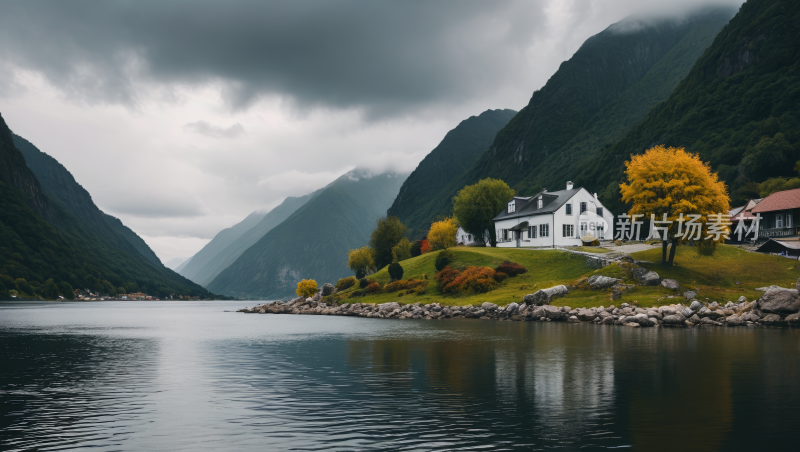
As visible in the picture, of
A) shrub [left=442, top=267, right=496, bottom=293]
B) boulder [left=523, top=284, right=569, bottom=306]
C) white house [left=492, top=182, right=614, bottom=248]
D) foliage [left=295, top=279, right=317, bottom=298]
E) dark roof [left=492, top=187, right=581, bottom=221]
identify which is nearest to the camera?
boulder [left=523, top=284, right=569, bottom=306]

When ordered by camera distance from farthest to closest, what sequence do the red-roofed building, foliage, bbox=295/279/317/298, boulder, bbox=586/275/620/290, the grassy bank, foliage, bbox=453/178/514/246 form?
foliage, bbox=295/279/317/298
foliage, bbox=453/178/514/246
the red-roofed building
boulder, bbox=586/275/620/290
the grassy bank

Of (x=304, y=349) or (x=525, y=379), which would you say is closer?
(x=525, y=379)

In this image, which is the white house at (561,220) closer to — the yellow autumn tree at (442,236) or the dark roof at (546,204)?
the dark roof at (546,204)

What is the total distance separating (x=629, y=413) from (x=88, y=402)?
62.2ft

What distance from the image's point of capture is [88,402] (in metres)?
18.1

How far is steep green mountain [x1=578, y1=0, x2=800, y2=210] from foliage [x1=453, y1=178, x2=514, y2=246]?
185 ft

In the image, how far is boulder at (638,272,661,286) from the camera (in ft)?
206

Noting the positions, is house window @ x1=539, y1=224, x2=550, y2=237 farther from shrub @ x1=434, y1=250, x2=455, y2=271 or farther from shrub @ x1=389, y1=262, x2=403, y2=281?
shrub @ x1=389, y1=262, x2=403, y2=281

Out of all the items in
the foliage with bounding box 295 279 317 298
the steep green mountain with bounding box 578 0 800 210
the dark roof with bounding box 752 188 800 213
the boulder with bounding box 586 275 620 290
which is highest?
the steep green mountain with bounding box 578 0 800 210

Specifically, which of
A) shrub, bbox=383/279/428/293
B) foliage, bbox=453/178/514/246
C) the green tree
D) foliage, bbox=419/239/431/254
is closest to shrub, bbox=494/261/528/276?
shrub, bbox=383/279/428/293

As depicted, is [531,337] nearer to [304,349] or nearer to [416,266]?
[304,349]

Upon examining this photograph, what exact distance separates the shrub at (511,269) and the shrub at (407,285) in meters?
13.7

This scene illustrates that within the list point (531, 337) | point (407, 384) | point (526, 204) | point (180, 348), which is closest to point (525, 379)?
point (407, 384)

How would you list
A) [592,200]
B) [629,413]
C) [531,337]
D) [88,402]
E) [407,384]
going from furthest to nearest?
1. [592,200]
2. [531,337]
3. [407,384]
4. [88,402]
5. [629,413]
